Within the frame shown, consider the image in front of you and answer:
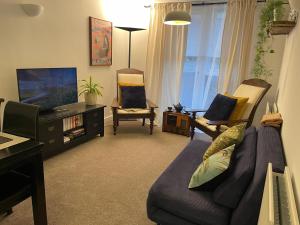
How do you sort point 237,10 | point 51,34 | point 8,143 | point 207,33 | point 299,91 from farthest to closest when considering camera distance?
point 207,33
point 237,10
point 51,34
point 8,143
point 299,91

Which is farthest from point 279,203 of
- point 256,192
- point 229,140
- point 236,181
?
point 229,140

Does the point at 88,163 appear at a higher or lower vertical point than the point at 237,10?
lower

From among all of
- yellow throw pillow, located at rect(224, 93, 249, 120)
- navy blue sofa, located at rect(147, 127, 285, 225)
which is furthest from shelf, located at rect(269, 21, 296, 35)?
navy blue sofa, located at rect(147, 127, 285, 225)

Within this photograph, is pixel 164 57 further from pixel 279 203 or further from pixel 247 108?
pixel 279 203

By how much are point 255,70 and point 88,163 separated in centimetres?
290

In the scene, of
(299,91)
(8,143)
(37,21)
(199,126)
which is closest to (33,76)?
(37,21)

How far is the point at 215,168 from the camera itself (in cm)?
146

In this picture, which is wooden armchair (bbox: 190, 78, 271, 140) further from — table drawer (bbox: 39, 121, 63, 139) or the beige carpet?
table drawer (bbox: 39, 121, 63, 139)

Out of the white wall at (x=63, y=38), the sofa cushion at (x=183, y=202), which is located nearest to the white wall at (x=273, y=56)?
the white wall at (x=63, y=38)

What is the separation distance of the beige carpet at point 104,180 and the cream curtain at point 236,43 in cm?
130

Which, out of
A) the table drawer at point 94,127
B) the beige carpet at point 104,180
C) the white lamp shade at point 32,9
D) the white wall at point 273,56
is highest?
the white lamp shade at point 32,9

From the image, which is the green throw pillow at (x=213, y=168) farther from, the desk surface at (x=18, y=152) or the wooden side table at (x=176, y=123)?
the wooden side table at (x=176, y=123)

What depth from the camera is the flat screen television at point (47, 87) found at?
2.66 meters

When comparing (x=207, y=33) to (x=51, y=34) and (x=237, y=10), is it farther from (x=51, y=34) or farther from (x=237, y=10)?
(x=51, y=34)
